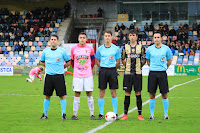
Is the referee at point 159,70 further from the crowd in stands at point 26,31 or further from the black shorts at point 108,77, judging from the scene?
the crowd in stands at point 26,31

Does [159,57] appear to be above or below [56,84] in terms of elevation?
above

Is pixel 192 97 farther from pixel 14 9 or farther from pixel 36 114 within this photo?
pixel 14 9

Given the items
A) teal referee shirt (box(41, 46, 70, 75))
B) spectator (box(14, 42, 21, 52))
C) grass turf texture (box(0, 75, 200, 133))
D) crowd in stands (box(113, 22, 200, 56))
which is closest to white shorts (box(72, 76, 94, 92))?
teal referee shirt (box(41, 46, 70, 75))

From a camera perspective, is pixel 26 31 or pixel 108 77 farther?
pixel 26 31

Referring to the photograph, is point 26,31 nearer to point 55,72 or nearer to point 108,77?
point 55,72

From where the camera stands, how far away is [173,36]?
38.1 m

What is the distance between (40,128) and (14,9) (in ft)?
131

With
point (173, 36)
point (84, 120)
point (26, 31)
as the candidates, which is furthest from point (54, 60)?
point (26, 31)

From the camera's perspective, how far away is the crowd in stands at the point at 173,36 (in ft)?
118

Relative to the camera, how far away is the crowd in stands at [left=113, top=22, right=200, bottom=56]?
35.9 meters

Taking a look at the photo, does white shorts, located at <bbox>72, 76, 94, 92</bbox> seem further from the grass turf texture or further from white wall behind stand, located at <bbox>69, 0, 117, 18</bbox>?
white wall behind stand, located at <bbox>69, 0, 117, 18</bbox>

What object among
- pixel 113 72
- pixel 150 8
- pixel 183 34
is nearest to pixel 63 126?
pixel 113 72

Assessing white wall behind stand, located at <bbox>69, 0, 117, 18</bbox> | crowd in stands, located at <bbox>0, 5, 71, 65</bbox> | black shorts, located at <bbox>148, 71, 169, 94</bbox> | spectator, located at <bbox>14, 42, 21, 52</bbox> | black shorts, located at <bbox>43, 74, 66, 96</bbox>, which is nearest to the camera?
black shorts, located at <bbox>148, 71, 169, 94</bbox>

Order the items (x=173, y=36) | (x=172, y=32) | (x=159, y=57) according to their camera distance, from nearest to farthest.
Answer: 1. (x=159, y=57)
2. (x=173, y=36)
3. (x=172, y=32)
